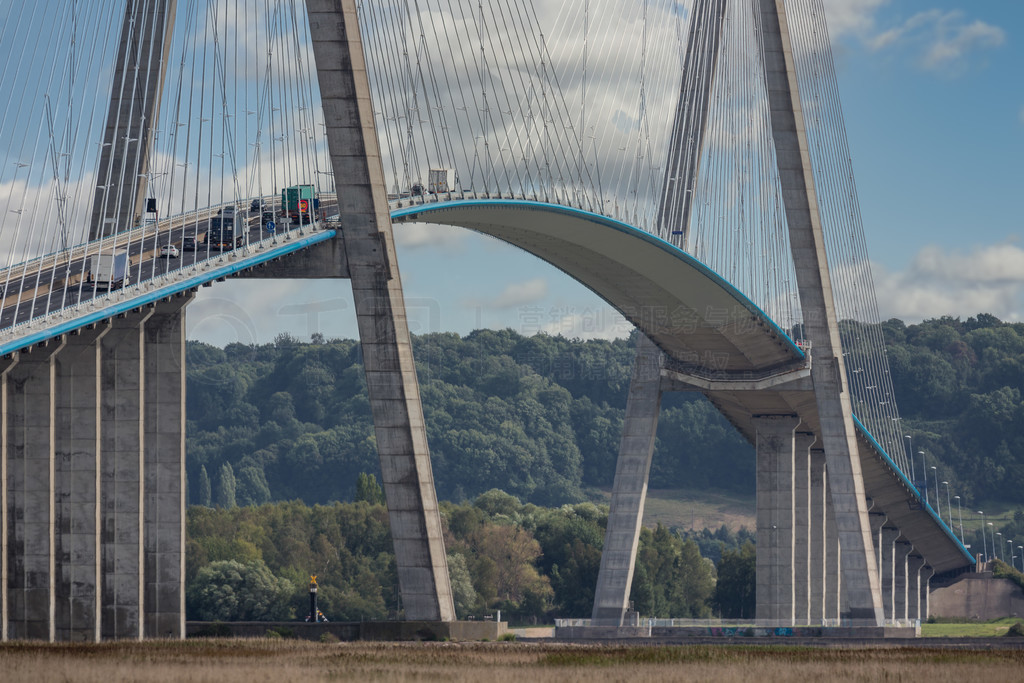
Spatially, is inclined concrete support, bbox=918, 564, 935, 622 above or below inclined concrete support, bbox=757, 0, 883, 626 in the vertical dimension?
below

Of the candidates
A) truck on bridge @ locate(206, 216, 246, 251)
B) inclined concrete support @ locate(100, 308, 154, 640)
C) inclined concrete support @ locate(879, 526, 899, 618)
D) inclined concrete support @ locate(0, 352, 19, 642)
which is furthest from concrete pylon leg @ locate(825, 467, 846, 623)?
inclined concrete support @ locate(0, 352, 19, 642)

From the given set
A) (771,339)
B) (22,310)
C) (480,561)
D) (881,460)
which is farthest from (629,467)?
(22,310)

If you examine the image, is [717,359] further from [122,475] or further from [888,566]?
[888,566]

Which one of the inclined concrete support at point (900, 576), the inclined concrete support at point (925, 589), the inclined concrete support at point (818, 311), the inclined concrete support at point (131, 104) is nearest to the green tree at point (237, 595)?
the inclined concrete support at point (818, 311)

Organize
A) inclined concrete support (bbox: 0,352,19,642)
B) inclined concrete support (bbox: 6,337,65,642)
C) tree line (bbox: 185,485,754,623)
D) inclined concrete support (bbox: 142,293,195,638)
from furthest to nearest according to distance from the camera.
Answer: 1. tree line (bbox: 185,485,754,623)
2. inclined concrete support (bbox: 142,293,195,638)
3. inclined concrete support (bbox: 6,337,65,642)
4. inclined concrete support (bbox: 0,352,19,642)

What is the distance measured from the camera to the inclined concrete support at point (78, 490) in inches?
2093

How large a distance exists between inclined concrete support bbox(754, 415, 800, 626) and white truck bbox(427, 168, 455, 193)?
4295 cm

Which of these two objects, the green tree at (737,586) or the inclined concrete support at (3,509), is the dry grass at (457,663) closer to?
the inclined concrete support at (3,509)

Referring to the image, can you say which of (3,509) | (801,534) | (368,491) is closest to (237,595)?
(801,534)

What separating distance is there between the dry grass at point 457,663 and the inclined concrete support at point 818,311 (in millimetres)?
41298

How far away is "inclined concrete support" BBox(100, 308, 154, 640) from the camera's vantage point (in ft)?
178

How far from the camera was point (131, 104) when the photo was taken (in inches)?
2330

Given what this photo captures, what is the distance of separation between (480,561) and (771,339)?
173ft

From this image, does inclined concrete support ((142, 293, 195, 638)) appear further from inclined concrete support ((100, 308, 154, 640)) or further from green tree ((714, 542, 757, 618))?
green tree ((714, 542, 757, 618))
